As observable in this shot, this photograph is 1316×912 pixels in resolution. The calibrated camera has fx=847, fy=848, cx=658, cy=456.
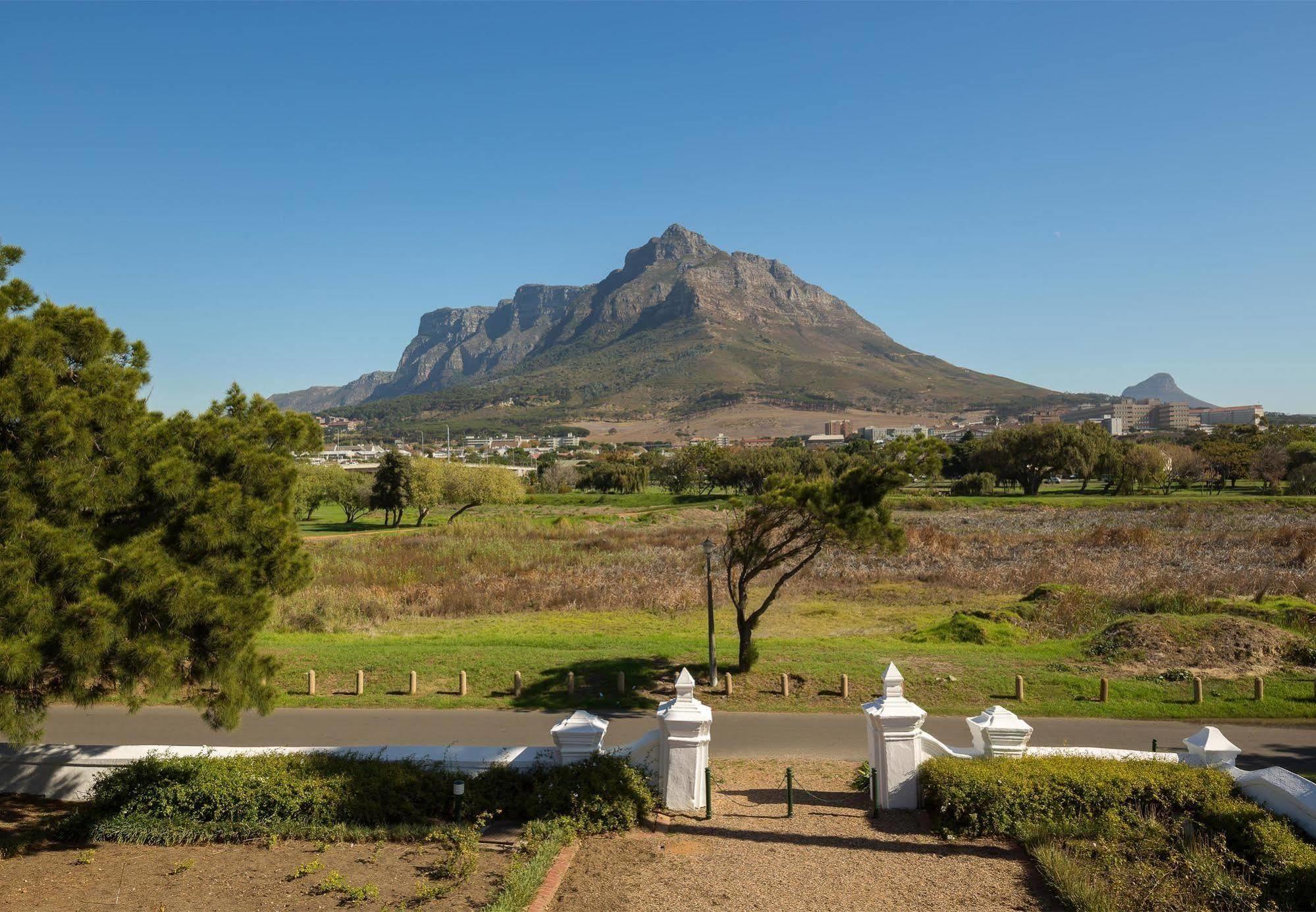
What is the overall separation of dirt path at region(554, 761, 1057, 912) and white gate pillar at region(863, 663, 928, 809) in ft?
0.71

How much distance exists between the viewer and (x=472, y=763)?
28.5 feet

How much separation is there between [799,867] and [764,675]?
8340 mm

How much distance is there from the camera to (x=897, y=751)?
8750 millimetres

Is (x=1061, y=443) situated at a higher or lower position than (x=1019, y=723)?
higher

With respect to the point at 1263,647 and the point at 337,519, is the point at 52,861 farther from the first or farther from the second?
the point at 337,519

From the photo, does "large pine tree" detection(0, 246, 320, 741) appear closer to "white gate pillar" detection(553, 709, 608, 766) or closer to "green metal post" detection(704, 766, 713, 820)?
"white gate pillar" detection(553, 709, 608, 766)

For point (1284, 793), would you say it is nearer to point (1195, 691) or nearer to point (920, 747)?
point (920, 747)

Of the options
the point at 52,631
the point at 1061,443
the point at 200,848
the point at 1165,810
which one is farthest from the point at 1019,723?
the point at 1061,443

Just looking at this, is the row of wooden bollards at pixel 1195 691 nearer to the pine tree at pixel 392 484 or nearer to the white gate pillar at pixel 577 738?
the white gate pillar at pixel 577 738

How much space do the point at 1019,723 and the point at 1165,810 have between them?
148 centimetres

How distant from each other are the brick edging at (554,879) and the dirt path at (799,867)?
0.22 ft

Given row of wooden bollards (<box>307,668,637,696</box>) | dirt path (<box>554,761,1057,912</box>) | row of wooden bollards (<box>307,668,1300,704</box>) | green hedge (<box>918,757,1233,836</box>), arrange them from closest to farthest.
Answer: dirt path (<box>554,761,1057,912</box>) < green hedge (<box>918,757,1233,836</box>) < row of wooden bollards (<box>307,668,1300,704</box>) < row of wooden bollards (<box>307,668,637,696</box>)

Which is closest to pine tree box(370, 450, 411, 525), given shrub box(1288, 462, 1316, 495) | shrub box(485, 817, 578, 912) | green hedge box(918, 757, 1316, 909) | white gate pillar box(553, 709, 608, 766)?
white gate pillar box(553, 709, 608, 766)

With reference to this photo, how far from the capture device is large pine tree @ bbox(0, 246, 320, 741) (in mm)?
7000
